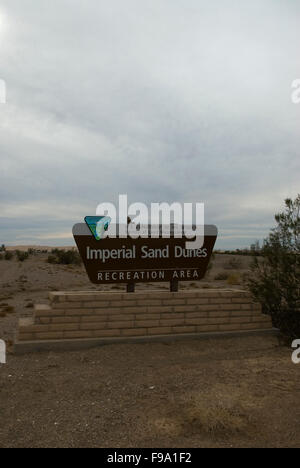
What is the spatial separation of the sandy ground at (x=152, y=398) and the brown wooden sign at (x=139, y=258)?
2.02m

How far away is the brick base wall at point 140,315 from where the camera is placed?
8820mm

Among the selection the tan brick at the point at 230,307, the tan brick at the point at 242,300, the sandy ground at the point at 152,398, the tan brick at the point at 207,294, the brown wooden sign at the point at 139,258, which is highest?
the brown wooden sign at the point at 139,258

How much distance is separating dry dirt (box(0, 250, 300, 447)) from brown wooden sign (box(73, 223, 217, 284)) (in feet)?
6.44

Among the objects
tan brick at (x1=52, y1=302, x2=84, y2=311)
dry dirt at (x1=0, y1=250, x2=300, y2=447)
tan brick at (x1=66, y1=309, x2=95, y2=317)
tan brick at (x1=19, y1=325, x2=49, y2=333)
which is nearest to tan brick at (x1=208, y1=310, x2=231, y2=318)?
dry dirt at (x1=0, y1=250, x2=300, y2=447)

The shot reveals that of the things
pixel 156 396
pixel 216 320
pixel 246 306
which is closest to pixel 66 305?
pixel 156 396

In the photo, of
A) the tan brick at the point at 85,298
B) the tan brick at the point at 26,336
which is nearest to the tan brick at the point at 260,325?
the tan brick at the point at 85,298

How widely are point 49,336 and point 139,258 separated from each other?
3123 mm

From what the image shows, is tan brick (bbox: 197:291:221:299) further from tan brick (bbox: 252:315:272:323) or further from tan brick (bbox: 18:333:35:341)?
tan brick (bbox: 18:333:35:341)

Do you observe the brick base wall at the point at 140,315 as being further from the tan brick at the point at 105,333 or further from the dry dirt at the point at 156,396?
the dry dirt at the point at 156,396

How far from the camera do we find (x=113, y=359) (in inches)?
319

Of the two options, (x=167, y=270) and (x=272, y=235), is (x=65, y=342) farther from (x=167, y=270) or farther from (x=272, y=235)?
(x=272, y=235)

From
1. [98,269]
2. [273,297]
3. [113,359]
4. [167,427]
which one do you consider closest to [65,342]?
[113,359]

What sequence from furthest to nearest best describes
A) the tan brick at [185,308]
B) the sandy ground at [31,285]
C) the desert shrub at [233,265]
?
the desert shrub at [233,265] < the sandy ground at [31,285] < the tan brick at [185,308]

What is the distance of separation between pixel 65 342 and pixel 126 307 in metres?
1.73
